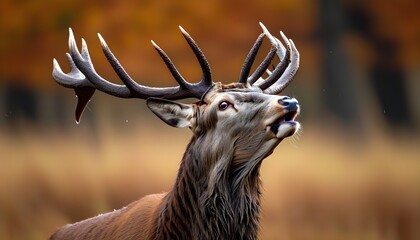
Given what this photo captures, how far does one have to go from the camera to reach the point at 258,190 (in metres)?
5.32

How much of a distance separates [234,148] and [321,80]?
3040mm

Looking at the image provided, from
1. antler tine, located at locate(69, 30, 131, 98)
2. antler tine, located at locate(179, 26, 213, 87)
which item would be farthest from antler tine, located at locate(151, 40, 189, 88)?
antler tine, located at locate(69, 30, 131, 98)

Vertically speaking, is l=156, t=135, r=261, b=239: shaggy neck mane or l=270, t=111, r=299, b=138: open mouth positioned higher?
l=270, t=111, r=299, b=138: open mouth

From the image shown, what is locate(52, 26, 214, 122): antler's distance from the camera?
17.9ft

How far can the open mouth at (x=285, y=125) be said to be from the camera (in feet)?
16.6

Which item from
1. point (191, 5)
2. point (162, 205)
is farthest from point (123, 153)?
point (162, 205)

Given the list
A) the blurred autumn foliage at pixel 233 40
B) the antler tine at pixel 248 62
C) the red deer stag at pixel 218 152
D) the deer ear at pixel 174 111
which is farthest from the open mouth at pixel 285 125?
the blurred autumn foliage at pixel 233 40

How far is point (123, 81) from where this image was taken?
18.2 ft

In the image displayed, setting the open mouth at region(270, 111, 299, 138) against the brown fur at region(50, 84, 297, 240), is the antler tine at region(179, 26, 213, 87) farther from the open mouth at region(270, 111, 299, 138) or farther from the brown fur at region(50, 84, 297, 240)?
the open mouth at region(270, 111, 299, 138)

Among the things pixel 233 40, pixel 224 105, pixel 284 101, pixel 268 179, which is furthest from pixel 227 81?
pixel 284 101

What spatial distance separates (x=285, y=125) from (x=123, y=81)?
0.99m

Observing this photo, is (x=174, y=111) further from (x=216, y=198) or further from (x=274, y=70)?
(x=274, y=70)

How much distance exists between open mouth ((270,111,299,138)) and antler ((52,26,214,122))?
A: 53 centimetres

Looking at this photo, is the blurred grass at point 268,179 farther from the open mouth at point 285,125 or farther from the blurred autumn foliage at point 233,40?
the open mouth at point 285,125
